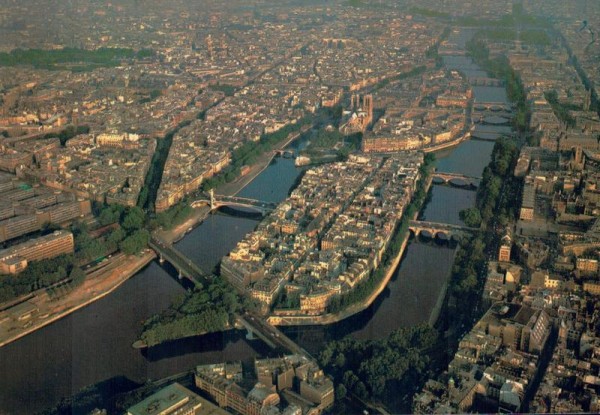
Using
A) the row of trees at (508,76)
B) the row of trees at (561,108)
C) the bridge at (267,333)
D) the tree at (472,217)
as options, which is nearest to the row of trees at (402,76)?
the row of trees at (508,76)

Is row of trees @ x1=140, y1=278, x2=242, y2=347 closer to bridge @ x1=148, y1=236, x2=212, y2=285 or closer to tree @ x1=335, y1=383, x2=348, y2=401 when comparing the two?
bridge @ x1=148, y1=236, x2=212, y2=285

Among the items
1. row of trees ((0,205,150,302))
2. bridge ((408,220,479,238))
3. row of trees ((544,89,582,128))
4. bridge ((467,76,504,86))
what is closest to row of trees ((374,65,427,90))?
bridge ((467,76,504,86))

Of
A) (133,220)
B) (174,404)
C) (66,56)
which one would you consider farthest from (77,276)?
(66,56)

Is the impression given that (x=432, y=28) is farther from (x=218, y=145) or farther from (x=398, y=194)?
(x=398, y=194)

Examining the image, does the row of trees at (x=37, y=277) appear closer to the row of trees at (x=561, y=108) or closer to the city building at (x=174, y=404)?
the city building at (x=174, y=404)

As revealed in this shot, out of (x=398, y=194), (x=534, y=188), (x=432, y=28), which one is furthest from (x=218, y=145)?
(x=432, y=28)
